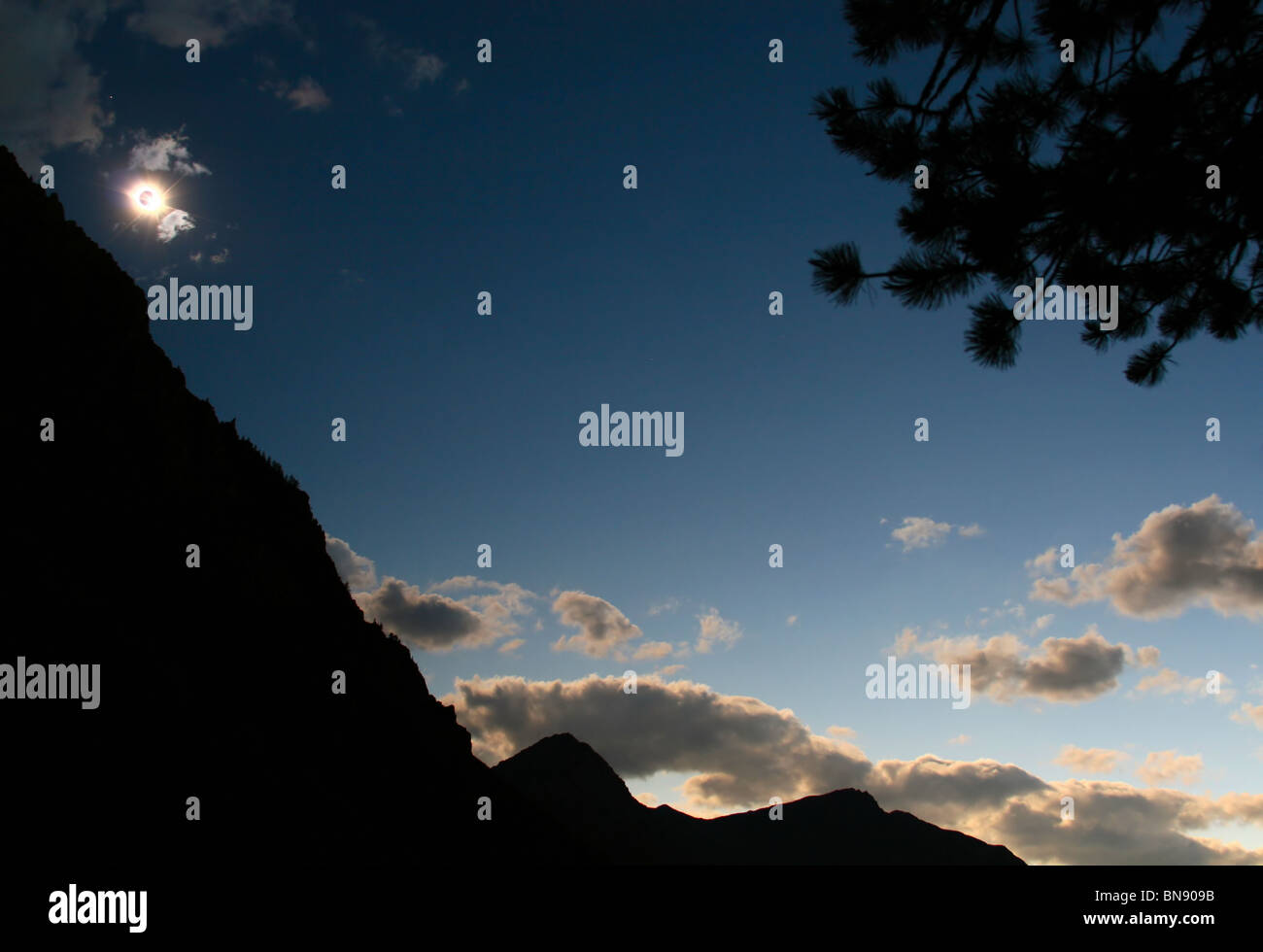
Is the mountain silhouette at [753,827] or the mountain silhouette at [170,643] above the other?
the mountain silhouette at [170,643]

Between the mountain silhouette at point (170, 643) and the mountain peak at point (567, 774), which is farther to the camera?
the mountain peak at point (567, 774)

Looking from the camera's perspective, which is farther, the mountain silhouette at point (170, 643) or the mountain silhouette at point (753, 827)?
the mountain silhouette at point (753, 827)

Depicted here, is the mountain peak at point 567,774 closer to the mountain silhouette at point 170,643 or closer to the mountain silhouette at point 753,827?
the mountain silhouette at point 753,827

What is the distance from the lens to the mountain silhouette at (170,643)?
44.5ft

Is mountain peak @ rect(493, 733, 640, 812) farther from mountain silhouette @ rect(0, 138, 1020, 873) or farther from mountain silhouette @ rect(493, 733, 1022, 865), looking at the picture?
mountain silhouette @ rect(0, 138, 1020, 873)

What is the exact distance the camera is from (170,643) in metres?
17.5

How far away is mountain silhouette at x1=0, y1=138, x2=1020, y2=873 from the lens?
13555mm

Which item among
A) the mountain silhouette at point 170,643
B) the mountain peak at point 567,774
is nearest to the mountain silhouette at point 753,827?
the mountain peak at point 567,774

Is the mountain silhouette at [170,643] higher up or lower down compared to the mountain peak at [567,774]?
higher up

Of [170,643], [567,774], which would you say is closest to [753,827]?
[567,774]

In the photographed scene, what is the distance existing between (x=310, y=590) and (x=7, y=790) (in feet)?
47.9

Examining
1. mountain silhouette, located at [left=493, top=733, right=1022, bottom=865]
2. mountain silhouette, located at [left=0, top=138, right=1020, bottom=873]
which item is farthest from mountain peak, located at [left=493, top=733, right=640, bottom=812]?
mountain silhouette, located at [left=0, top=138, right=1020, bottom=873]
